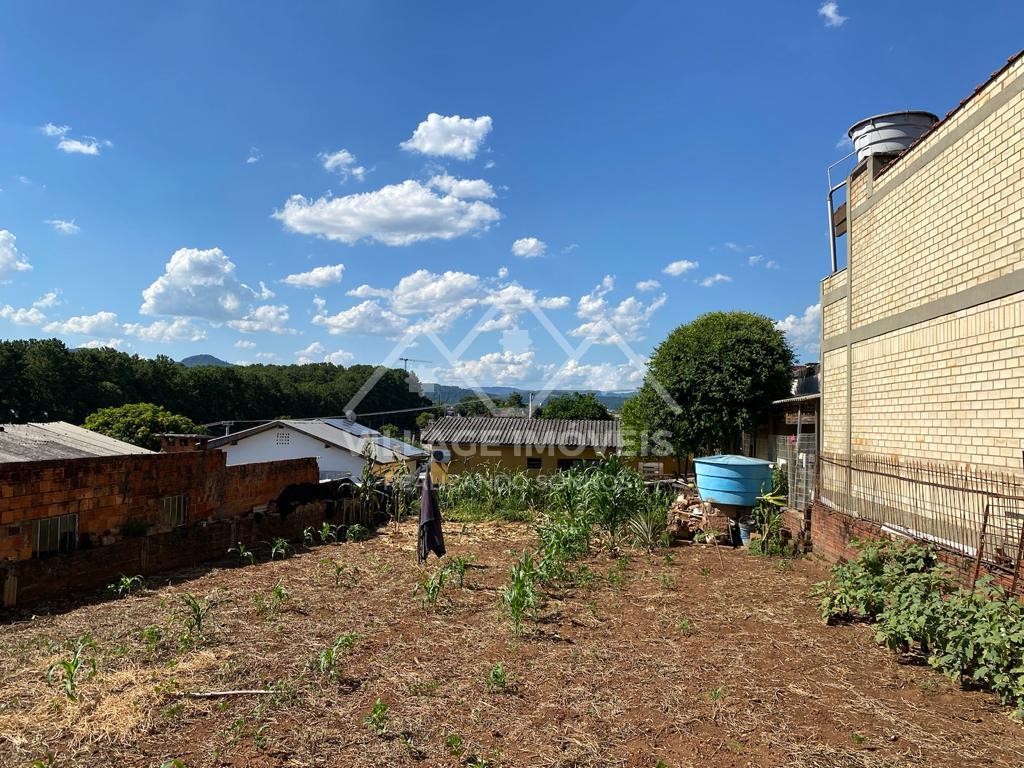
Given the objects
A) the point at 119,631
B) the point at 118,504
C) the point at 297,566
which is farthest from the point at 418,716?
the point at 118,504

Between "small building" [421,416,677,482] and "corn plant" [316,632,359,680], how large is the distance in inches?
755

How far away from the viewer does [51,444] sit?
908 cm

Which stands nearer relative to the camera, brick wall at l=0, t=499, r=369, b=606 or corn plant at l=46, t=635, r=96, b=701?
corn plant at l=46, t=635, r=96, b=701

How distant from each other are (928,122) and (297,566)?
34.7ft

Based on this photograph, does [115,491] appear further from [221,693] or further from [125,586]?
[221,693]

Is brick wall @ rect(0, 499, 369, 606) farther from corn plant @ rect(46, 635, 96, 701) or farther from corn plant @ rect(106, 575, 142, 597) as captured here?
corn plant @ rect(46, 635, 96, 701)

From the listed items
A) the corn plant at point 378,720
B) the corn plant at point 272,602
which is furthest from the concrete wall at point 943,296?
the corn plant at point 272,602

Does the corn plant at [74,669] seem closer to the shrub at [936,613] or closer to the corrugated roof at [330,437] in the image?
the shrub at [936,613]

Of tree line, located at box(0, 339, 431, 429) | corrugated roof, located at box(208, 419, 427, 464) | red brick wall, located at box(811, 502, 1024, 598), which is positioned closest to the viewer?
red brick wall, located at box(811, 502, 1024, 598)

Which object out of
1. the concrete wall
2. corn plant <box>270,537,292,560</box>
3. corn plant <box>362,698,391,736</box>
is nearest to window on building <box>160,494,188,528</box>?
corn plant <box>270,537,292,560</box>

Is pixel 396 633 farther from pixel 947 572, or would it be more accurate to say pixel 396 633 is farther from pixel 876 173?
pixel 876 173

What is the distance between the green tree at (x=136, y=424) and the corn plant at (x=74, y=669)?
2366 centimetres

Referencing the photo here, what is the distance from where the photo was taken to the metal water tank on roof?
8.59m

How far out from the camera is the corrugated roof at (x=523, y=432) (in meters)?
25.0
